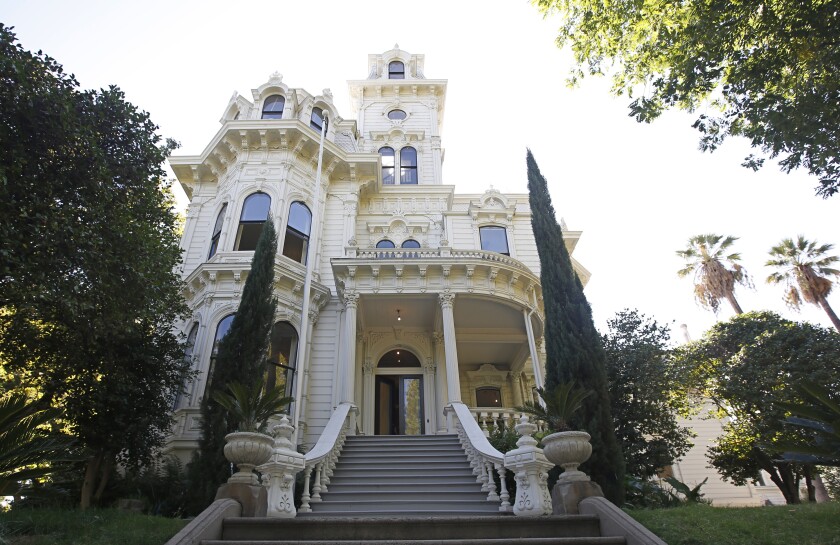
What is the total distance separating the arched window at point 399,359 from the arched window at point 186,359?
5.53 m

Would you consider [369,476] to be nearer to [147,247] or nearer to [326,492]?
[326,492]

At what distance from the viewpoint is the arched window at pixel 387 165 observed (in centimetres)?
1931

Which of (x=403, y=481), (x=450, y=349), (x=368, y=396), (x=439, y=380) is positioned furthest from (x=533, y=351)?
(x=403, y=481)

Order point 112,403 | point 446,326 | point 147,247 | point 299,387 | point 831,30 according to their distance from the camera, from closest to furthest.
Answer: point 831,30, point 147,247, point 112,403, point 299,387, point 446,326

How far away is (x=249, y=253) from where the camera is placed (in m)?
13.5

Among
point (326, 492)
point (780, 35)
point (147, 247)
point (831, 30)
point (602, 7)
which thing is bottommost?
point (326, 492)

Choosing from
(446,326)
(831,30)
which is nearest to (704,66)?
(831,30)

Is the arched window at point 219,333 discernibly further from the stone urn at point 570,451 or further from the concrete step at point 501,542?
the stone urn at point 570,451

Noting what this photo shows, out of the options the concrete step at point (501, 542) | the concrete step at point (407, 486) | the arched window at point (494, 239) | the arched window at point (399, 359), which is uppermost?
the arched window at point (494, 239)

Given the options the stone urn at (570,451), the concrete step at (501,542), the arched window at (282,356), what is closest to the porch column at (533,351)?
the arched window at (282,356)

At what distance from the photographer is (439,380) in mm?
14117

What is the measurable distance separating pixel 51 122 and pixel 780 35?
11.0 m

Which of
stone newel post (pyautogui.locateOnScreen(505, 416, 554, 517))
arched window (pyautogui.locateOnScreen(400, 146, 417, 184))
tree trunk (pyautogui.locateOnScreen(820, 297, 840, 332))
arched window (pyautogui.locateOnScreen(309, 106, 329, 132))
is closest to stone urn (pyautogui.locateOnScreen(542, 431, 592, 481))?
stone newel post (pyautogui.locateOnScreen(505, 416, 554, 517))

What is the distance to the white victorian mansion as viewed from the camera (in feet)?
41.3
